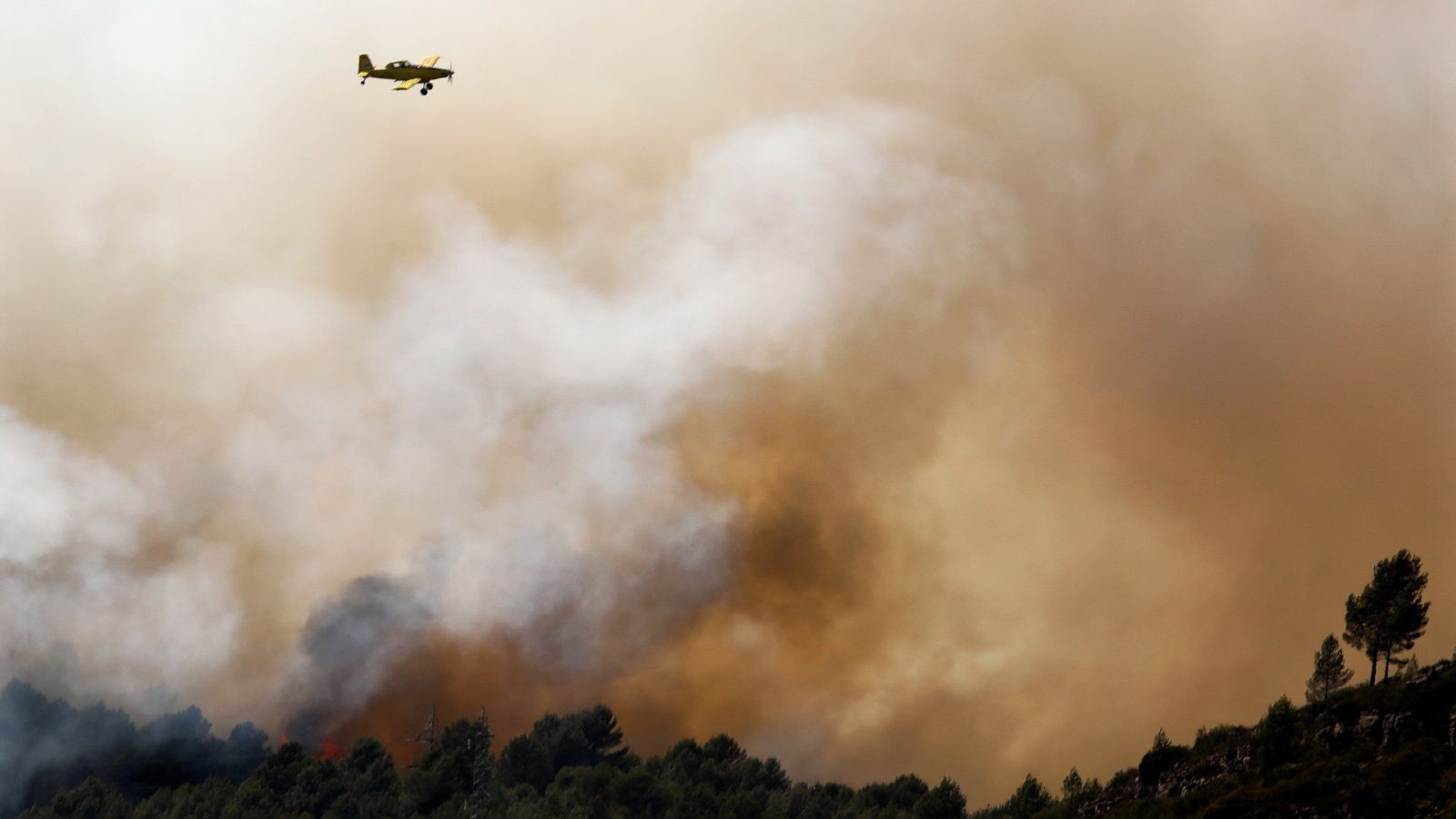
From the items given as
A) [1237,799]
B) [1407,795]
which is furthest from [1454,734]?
[1237,799]

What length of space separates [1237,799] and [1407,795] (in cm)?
2060

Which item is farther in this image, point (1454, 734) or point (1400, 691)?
point (1400, 691)

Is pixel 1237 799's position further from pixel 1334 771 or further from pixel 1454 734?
pixel 1454 734

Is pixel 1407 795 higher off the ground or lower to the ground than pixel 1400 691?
lower

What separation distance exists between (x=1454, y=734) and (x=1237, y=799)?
79.0 ft

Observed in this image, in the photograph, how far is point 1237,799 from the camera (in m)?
194

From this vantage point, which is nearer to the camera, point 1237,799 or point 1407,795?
point 1407,795

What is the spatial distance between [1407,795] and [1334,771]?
40.5ft

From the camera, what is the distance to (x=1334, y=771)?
190250 millimetres

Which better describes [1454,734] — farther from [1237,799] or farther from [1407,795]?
[1237,799]

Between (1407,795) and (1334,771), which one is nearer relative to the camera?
(1407,795)

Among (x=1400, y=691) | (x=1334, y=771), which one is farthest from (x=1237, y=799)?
(x=1400, y=691)

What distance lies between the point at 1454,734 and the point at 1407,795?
463 inches
